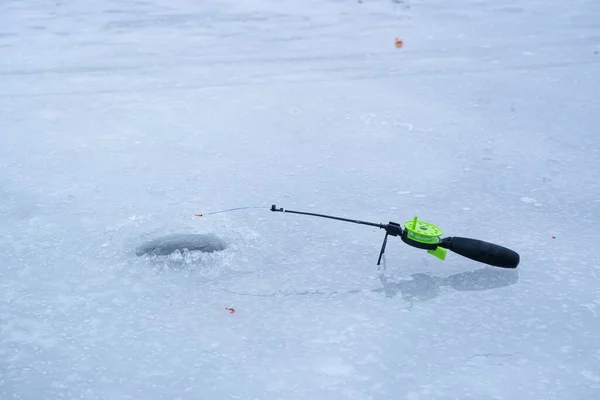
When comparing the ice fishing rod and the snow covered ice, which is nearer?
the snow covered ice

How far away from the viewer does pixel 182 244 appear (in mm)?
2270

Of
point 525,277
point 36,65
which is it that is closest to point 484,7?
point 36,65

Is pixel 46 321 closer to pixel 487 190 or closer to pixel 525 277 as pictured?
pixel 525 277

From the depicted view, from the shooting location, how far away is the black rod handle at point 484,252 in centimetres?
204

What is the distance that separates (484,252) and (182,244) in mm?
966

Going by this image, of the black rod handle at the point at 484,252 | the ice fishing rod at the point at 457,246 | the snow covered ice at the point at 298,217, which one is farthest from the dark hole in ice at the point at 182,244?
the black rod handle at the point at 484,252

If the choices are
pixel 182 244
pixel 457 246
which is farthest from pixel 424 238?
pixel 182 244

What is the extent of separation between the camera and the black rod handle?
2035 mm

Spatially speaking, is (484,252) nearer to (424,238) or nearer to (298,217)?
(424,238)

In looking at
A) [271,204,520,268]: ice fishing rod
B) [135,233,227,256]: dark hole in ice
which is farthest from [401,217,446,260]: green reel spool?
[135,233,227,256]: dark hole in ice

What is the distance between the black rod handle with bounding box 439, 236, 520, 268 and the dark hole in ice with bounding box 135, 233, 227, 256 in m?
0.76

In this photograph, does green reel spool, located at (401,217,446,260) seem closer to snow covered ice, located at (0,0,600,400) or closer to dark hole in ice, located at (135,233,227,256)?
snow covered ice, located at (0,0,600,400)

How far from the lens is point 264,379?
168cm

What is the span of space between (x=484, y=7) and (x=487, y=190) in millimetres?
3771
